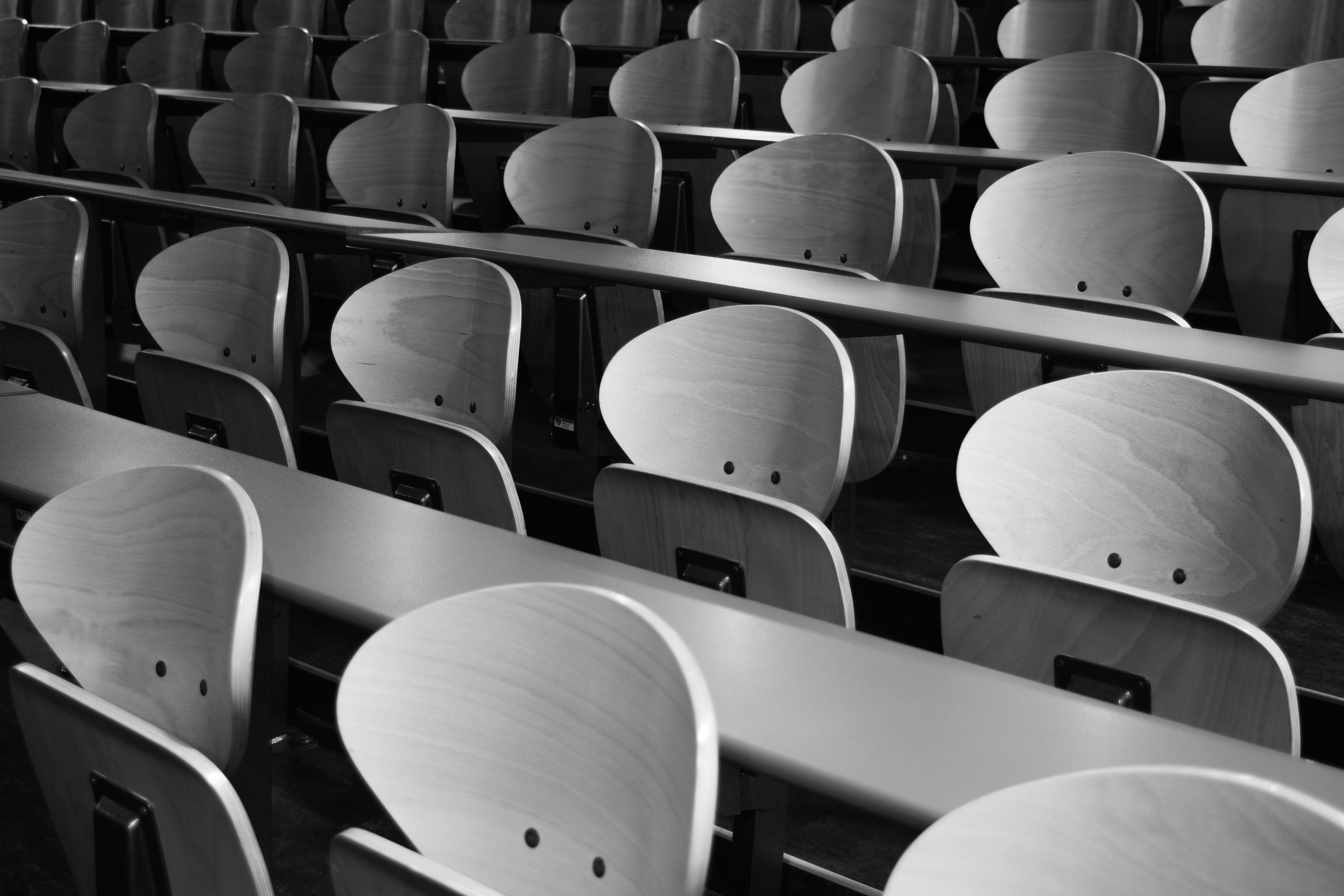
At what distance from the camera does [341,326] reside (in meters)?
2.66

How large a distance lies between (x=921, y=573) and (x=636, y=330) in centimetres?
81

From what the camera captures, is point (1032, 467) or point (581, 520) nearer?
point (1032, 467)

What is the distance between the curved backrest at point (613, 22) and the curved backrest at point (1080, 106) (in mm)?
2319

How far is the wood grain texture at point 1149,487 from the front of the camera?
172 centimetres

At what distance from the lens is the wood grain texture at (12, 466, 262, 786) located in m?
1.39

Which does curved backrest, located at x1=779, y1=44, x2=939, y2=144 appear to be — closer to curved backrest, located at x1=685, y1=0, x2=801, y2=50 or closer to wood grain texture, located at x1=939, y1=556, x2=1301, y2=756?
curved backrest, located at x1=685, y1=0, x2=801, y2=50

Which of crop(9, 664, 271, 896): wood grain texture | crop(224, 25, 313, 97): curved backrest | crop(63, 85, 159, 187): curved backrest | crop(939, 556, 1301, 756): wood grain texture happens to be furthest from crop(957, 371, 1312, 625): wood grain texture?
crop(224, 25, 313, 97): curved backrest

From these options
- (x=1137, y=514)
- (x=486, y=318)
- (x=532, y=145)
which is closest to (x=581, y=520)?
(x=486, y=318)

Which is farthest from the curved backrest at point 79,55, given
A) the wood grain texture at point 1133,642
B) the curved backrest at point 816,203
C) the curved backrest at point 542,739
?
the curved backrest at point 542,739

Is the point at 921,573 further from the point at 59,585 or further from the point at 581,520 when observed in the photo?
the point at 59,585

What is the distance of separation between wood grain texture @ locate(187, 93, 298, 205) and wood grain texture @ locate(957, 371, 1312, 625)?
9.48ft

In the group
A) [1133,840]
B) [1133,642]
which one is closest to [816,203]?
[1133,642]

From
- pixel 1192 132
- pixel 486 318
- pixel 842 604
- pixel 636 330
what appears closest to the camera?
pixel 842 604

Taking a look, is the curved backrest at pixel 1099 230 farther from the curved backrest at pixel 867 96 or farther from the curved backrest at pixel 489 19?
the curved backrest at pixel 489 19
